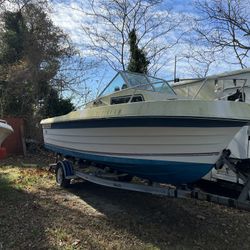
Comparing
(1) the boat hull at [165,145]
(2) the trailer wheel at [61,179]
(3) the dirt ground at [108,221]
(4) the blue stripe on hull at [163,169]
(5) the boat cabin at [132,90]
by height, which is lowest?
(3) the dirt ground at [108,221]

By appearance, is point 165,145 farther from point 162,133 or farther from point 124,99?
point 124,99

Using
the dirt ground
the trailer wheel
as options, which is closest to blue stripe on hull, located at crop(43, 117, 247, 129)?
the dirt ground

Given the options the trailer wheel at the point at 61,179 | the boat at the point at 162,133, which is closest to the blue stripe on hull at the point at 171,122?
the boat at the point at 162,133

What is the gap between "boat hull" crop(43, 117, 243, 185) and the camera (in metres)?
4.77

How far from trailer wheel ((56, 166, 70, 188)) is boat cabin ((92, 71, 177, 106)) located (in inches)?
68.4

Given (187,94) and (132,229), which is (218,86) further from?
(132,229)

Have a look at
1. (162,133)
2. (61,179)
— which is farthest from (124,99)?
(61,179)

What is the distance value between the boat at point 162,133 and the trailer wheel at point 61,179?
68.3 inches

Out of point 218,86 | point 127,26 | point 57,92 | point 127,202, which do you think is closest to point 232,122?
point 218,86

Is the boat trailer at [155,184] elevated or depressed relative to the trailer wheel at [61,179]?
elevated

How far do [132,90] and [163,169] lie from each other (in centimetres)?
156

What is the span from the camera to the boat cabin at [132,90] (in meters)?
6.02

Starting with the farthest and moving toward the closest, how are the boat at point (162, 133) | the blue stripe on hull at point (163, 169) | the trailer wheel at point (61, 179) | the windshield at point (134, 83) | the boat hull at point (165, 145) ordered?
1. the trailer wheel at point (61, 179)
2. the windshield at point (134, 83)
3. the blue stripe on hull at point (163, 169)
4. the boat hull at point (165, 145)
5. the boat at point (162, 133)

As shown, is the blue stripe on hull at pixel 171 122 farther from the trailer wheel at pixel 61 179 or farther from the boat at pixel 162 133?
the trailer wheel at pixel 61 179
